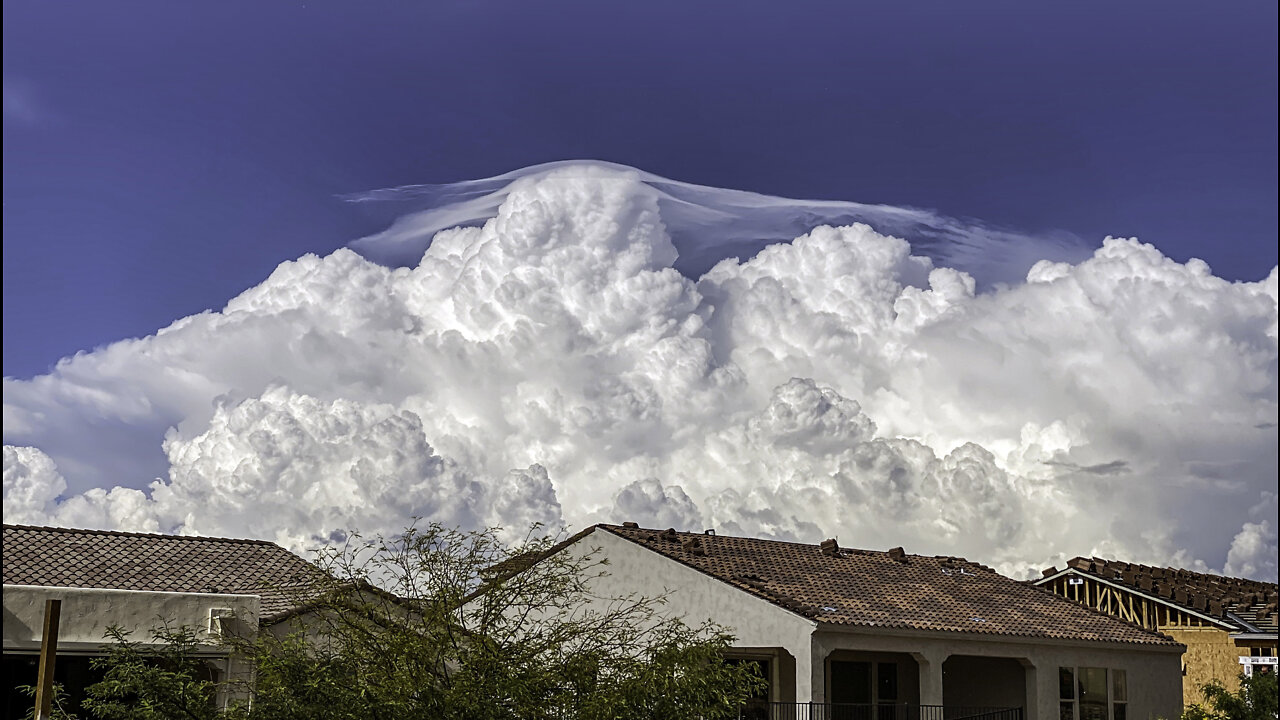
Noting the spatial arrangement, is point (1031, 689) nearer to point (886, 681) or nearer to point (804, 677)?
point (886, 681)

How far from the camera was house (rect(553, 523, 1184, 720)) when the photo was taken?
1001 inches

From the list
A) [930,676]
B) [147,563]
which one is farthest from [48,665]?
[930,676]

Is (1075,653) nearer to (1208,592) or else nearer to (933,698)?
(933,698)

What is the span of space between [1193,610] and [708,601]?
17384mm

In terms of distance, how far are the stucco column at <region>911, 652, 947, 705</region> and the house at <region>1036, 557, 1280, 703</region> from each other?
936 centimetres

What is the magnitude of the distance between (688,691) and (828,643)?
1081 cm

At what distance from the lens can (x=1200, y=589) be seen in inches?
1535

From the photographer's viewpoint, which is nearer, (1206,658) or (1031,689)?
(1031,689)

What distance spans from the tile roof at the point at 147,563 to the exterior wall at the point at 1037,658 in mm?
11286

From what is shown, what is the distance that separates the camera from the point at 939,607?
2823cm

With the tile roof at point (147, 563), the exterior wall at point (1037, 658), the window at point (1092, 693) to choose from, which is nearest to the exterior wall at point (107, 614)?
the tile roof at point (147, 563)

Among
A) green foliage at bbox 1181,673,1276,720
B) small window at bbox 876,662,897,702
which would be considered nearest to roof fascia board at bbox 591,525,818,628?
small window at bbox 876,662,897,702

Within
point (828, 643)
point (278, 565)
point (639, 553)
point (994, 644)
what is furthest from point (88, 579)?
point (994, 644)

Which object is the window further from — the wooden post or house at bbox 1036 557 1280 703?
the wooden post
